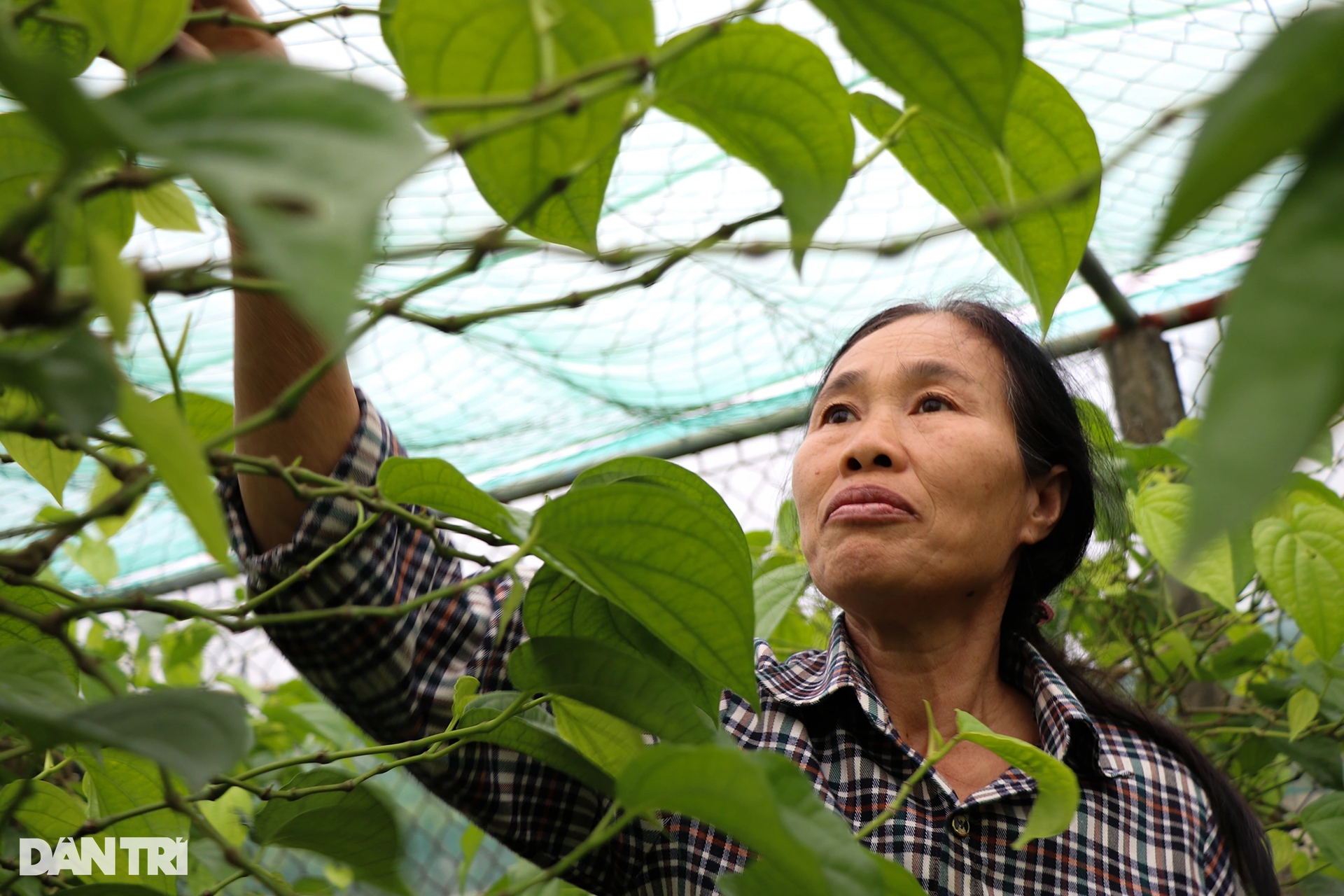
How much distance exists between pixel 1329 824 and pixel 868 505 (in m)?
0.57

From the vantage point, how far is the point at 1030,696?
0.95m

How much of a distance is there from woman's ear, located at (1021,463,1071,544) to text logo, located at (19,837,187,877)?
682 mm

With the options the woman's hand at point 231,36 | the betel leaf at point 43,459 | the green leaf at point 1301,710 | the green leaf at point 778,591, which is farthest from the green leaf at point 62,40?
the green leaf at point 1301,710

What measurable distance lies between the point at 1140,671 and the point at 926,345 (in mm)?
729

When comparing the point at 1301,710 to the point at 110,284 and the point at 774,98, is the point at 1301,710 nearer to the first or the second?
the point at 774,98

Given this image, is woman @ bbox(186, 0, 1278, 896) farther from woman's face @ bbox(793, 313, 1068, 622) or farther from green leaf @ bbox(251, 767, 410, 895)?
green leaf @ bbox(251, 767, 410, 895)

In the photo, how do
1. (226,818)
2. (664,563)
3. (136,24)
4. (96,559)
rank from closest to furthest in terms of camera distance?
1. (136,24)
2. (664,563)
3. (226,818)
4. (96,559)

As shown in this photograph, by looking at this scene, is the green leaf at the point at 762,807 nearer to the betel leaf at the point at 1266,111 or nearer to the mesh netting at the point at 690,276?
the betel leaf at the point at 1266,111

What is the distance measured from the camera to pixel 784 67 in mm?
343

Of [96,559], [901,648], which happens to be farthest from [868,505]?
[96,559]

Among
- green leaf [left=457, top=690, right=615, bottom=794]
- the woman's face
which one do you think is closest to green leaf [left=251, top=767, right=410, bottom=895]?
green leaf [left=457, top=690, right=615, bottom=794]

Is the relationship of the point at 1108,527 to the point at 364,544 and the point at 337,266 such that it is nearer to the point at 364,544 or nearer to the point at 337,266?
the point at 364,544

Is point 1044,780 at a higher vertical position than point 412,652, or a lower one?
lower

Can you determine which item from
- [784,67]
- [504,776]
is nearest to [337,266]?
[784,67]
